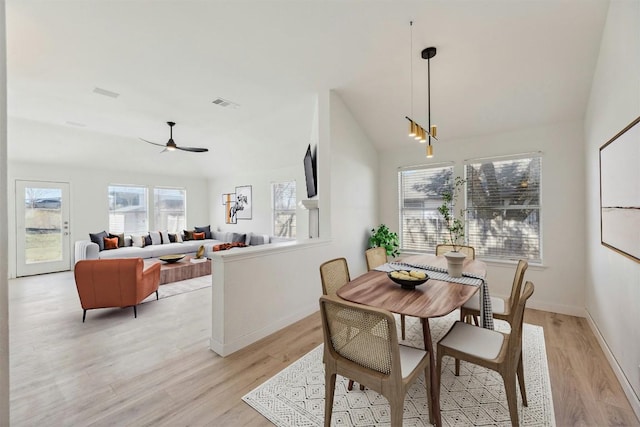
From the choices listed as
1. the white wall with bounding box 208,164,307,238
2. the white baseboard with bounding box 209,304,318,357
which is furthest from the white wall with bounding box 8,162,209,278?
the white baseboard with bounding box 209,304,318,357

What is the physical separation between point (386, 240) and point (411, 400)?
8.98 feet

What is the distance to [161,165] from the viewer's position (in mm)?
7543

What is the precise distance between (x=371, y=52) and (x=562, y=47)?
1836 mm

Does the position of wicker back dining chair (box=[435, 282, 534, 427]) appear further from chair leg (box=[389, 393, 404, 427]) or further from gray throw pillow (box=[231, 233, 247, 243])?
gray throw pillow (box=[231, 233, 247, 243])

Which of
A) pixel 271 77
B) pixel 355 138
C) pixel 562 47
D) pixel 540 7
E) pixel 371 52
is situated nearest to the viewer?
pixel 540 7

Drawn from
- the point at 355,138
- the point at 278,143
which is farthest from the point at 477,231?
the point at 278,143

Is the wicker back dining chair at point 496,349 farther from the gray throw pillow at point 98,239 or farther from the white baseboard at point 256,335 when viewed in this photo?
the gray throw pillow at point 98,239

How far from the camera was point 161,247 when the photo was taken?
6930 millimetres

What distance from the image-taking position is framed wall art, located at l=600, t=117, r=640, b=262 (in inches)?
69.1

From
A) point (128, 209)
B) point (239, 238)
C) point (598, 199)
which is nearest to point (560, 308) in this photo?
point (598, 199)

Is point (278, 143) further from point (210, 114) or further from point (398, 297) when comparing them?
point (398, 297)

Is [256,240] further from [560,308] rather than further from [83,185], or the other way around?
[560,308]

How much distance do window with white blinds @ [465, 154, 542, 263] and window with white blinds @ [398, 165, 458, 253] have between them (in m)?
0.41

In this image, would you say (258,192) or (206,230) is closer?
(258,192)
